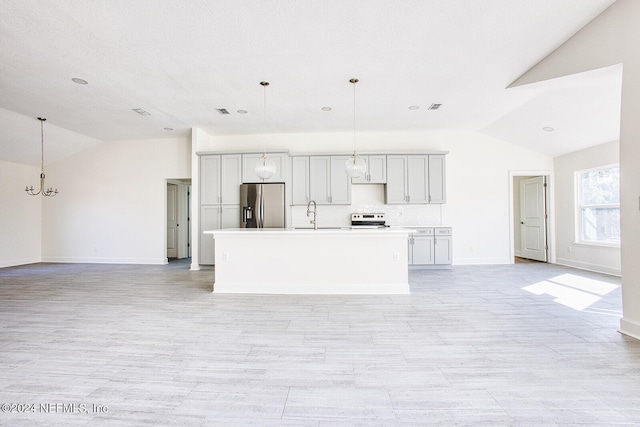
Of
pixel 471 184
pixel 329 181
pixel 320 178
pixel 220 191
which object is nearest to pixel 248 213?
pixel 220 191

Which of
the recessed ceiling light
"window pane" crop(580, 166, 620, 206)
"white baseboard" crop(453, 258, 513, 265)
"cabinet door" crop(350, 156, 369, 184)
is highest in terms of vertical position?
the recessed ceiling light

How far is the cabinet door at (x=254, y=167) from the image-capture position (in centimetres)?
618

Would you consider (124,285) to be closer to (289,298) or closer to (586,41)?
(289,298)

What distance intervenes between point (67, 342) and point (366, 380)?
2.57 meters

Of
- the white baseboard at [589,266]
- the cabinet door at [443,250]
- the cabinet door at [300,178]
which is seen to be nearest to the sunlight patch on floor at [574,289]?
the white baseboard at [589,266]

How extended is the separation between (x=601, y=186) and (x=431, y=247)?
3325 mm

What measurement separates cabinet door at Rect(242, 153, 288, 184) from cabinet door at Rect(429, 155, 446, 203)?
3.16m

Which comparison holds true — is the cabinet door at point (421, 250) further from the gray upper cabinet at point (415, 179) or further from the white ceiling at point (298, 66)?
the white ceiling at point (298, 66)

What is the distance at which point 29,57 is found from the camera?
338cm

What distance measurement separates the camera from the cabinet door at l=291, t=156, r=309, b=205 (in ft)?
20.6

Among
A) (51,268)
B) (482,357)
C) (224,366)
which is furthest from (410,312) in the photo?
(51,268)

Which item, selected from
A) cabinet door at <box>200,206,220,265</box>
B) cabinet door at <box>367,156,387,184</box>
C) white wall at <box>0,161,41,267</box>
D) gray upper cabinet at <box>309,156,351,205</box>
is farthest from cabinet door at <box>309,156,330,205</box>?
white wall at <box>0,161,41,267</box>

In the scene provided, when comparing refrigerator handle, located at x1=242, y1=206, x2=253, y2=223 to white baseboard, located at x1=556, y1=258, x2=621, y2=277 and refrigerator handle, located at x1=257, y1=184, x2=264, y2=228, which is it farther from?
white baseboard, located at x1=556, y1=258, x2=621, y2=277

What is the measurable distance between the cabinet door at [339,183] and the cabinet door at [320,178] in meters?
0.09
